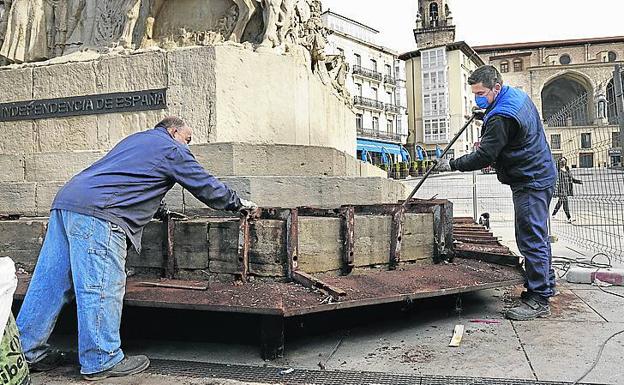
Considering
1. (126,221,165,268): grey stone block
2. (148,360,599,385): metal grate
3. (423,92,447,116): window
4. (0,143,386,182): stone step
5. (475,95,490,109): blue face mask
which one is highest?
(423,92,447,116): window

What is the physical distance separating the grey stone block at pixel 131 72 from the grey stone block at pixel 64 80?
0.12 m

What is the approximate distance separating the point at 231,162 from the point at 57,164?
212cm

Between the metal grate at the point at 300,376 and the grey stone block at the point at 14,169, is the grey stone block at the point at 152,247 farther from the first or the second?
the grey stone block at the point at 14,169

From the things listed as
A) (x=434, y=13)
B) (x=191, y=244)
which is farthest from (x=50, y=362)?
(x=434, y=13)

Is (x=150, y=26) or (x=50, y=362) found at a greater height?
(x=150, y=26)

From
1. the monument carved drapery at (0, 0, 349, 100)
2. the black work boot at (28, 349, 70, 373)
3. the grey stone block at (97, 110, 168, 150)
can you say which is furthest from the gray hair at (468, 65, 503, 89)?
the black work boot at (28, 349, 70, 373)

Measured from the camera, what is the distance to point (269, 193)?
17.4 feet

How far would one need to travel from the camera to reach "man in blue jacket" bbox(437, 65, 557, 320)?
470 centimetres

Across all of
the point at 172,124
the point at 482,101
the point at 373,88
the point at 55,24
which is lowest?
the point at 172,124

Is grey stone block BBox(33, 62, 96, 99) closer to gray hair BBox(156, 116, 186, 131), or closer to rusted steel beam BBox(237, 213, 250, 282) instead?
gray hair BBox(156, 116, 186, 131)

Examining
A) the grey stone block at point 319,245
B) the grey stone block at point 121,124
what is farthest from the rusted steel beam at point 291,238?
the grey stone block at point 121,124

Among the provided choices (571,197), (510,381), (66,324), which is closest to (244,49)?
(66,324)

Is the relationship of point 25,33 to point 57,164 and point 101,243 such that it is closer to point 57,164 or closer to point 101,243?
point 57,164

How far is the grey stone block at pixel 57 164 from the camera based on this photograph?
20.0 feet
